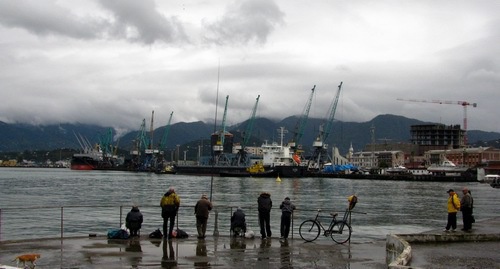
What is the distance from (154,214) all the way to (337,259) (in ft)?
93.1

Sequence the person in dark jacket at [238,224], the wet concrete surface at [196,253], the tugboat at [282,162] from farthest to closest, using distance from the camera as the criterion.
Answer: the tugboat at [282,162] → the person in dark jacket at [238,224] → the wet concrete surface at [196,253]

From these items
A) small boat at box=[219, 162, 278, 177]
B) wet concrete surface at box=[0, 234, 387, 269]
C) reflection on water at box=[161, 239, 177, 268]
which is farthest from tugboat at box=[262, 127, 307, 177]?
reflection on water at box=[161, 239, 177, 268]

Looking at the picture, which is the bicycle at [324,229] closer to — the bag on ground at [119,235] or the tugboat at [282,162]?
the bag on ground at [119,235]

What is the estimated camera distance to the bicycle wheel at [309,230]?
70.9 feet

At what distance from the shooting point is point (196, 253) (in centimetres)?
1777

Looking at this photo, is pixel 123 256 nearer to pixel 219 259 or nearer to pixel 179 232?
pixel 219 259

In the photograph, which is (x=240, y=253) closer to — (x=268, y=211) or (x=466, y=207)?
(x=268, y=211)

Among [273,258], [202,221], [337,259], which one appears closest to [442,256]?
[337,259]

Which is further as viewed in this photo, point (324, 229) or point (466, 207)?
point (466, 207)

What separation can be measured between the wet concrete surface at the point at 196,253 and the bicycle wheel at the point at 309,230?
639 mm

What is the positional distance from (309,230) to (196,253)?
5.40 metres

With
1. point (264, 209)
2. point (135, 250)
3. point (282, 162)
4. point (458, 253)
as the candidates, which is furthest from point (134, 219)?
point (282, 162)

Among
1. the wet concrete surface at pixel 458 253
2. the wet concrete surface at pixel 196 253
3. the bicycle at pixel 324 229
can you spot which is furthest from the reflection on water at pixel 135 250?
the wet concrete surface at pixel 458 253

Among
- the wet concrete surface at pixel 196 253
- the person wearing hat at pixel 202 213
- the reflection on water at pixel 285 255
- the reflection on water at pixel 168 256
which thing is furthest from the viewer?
the person wearing hat at pixel 202 213
